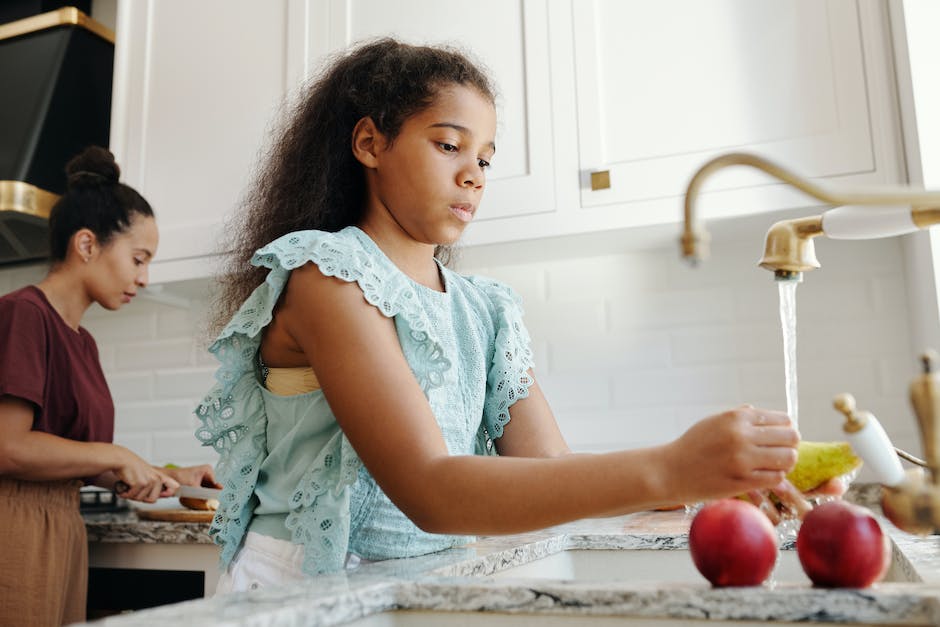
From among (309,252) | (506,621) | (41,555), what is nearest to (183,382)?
(41,555)

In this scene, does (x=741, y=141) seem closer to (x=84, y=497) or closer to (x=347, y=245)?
(x=347, y=245)

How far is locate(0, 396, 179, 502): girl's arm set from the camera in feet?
5.36

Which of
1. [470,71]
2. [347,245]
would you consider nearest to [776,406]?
[470,71]

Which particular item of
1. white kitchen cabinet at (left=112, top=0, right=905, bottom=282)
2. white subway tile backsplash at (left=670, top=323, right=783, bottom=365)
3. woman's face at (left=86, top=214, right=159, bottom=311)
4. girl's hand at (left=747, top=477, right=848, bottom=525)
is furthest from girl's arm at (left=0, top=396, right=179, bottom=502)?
girl's hand at (left=747, top=477, right=848, bottom=525)

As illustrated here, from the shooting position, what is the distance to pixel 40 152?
2.24m

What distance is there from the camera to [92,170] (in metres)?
1.98

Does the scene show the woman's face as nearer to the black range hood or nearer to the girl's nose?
the black range hood

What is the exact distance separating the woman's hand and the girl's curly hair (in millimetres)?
860

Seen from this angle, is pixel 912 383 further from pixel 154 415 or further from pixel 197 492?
pixel 154 415

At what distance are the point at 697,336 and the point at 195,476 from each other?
1142 mm

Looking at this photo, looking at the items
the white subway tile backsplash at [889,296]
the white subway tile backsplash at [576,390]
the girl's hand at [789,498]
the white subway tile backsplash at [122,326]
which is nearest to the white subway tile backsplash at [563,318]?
the white subway tile backsplash at [576,390]

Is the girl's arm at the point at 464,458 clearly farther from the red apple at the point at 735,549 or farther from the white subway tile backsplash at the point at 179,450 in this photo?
the white subway tile backsplash at the point at 179,450

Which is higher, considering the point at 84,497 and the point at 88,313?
the point at 88,313

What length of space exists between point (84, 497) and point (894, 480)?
2030mm
